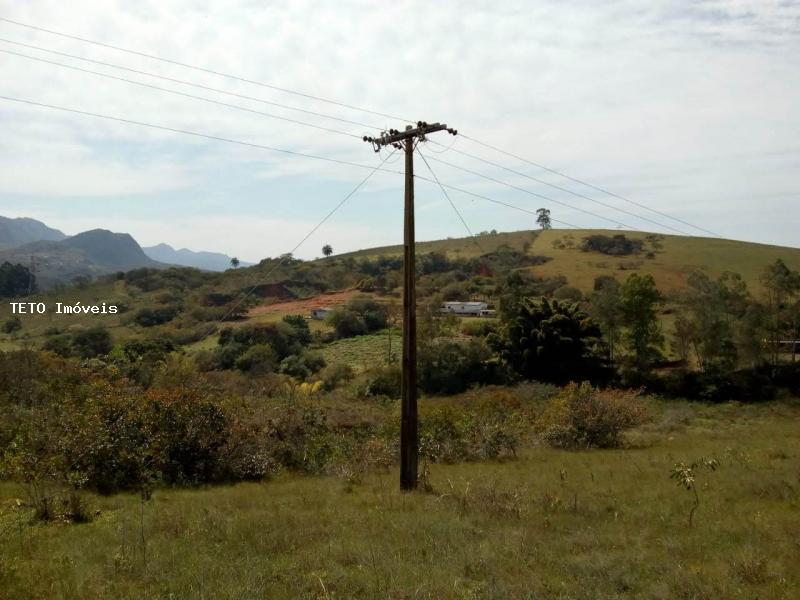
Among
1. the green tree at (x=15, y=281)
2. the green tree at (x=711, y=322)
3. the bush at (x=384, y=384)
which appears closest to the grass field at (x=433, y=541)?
the bush at (x=384, y=384)

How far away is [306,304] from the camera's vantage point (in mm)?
90312

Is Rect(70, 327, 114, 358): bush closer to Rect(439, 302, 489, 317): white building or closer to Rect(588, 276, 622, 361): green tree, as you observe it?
Rect(439, 302, 489, 317): white building

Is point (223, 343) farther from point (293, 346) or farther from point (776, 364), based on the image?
point (776, 364)

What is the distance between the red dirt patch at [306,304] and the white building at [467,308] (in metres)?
16.5

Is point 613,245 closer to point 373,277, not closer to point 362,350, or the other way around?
point 373,277

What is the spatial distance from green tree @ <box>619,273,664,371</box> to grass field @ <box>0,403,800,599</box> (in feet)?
103

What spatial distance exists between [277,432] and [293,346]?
4136 cm

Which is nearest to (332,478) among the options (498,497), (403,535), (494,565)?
(498,497)

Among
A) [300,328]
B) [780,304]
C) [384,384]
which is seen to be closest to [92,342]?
[300,328]

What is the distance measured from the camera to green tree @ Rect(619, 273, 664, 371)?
152 feet

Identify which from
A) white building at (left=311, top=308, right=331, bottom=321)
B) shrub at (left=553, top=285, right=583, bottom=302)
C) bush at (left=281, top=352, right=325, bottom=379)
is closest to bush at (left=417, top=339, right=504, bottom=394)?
bush at (left=281, top=352, right=325, bottom=379)

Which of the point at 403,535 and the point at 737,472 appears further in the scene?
the point at 737,472

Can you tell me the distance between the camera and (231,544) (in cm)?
955

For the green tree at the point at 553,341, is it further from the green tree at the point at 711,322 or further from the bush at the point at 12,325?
the bush at the point at 12,325
